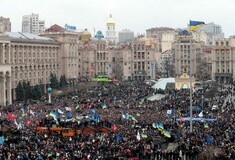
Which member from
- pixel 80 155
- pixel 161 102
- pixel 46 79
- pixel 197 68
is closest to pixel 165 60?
pixel 197 68

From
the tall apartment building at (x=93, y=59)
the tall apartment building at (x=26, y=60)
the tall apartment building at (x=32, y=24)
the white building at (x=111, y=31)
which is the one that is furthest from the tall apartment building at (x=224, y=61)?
the tall apartment building at (x=32, y=24)

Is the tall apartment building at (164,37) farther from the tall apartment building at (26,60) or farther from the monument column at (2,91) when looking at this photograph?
the monument column at (2,91)

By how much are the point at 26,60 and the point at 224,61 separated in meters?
37.5

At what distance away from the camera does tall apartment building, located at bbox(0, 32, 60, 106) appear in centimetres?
5631

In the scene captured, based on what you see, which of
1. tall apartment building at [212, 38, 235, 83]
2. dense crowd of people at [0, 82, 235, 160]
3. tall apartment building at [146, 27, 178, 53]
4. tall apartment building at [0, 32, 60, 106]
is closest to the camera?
dense crowd of people at [0, 82, 235, 160]

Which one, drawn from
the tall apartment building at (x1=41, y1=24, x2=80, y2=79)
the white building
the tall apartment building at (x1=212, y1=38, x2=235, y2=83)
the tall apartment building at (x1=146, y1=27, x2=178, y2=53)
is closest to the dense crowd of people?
the tall apartment building at (x1=41, y1=24, x2=80, y2=79)

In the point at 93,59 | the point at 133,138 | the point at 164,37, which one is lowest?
the point at 133,138

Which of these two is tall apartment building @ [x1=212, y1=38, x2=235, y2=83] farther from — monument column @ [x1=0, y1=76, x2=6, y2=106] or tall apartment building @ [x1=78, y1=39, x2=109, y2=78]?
monument column @ [x1=0, y1=76, x2=6, y2=106]

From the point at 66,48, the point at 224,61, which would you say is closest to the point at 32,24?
the point at 66,48

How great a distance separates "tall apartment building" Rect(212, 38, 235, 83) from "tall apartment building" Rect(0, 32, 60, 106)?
94.1 ft

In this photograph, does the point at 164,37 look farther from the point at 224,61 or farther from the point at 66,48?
the point at 66,48

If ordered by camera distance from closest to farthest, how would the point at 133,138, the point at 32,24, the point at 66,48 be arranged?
the point at 133,138 < the point at 66,48 < the point at 32,24

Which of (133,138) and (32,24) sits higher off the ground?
(32,24)

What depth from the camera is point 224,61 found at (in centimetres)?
9094
